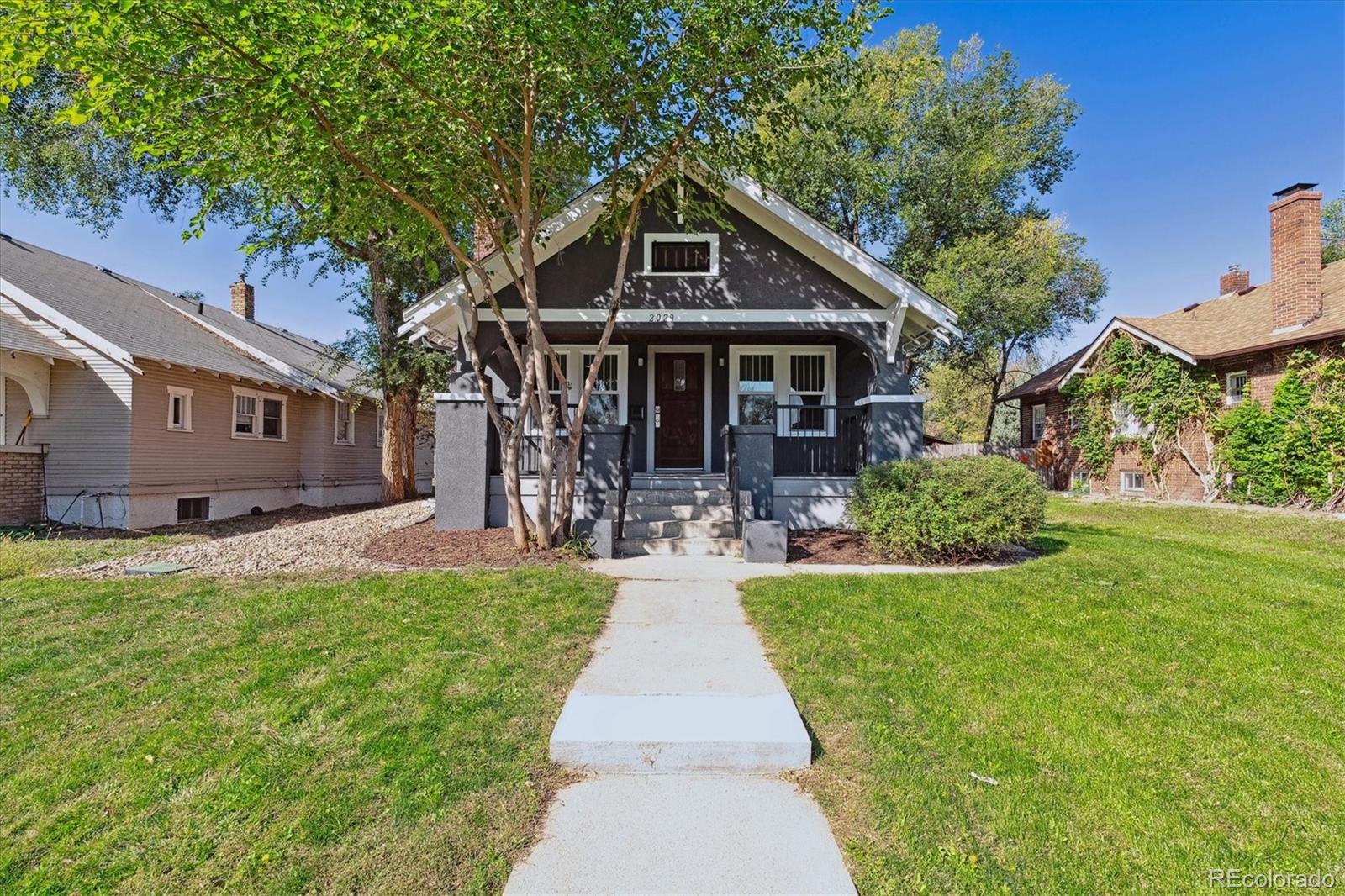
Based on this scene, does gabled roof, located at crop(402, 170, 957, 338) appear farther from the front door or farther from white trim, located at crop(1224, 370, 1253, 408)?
white trim, located at crop(1224, 370, 1253, 408)

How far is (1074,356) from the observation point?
1948 centimetres

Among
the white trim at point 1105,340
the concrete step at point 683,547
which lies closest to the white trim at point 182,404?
the concrete step at point 683,547

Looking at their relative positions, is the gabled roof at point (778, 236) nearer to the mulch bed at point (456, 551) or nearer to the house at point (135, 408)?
the mulch bed at point (456, 551)

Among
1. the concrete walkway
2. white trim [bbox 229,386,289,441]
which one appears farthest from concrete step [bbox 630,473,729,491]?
white trim [bbox 229,386,289,441]

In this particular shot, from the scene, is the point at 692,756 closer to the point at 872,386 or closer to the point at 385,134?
the point at 385,134

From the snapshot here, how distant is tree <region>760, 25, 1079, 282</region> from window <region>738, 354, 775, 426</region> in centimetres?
984

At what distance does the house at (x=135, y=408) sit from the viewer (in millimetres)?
10906

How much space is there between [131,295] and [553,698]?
55.8 ft

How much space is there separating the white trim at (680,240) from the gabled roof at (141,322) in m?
9.26

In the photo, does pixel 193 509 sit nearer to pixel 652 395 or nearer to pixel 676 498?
pixel 652 395

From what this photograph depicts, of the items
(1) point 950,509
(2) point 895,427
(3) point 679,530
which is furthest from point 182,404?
(1) point 950,509

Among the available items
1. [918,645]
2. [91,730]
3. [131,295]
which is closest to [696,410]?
[918,645]

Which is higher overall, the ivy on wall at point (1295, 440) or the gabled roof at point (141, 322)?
the gabled roof at point (141, 322)

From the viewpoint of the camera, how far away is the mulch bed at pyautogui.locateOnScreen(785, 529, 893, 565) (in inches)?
300
